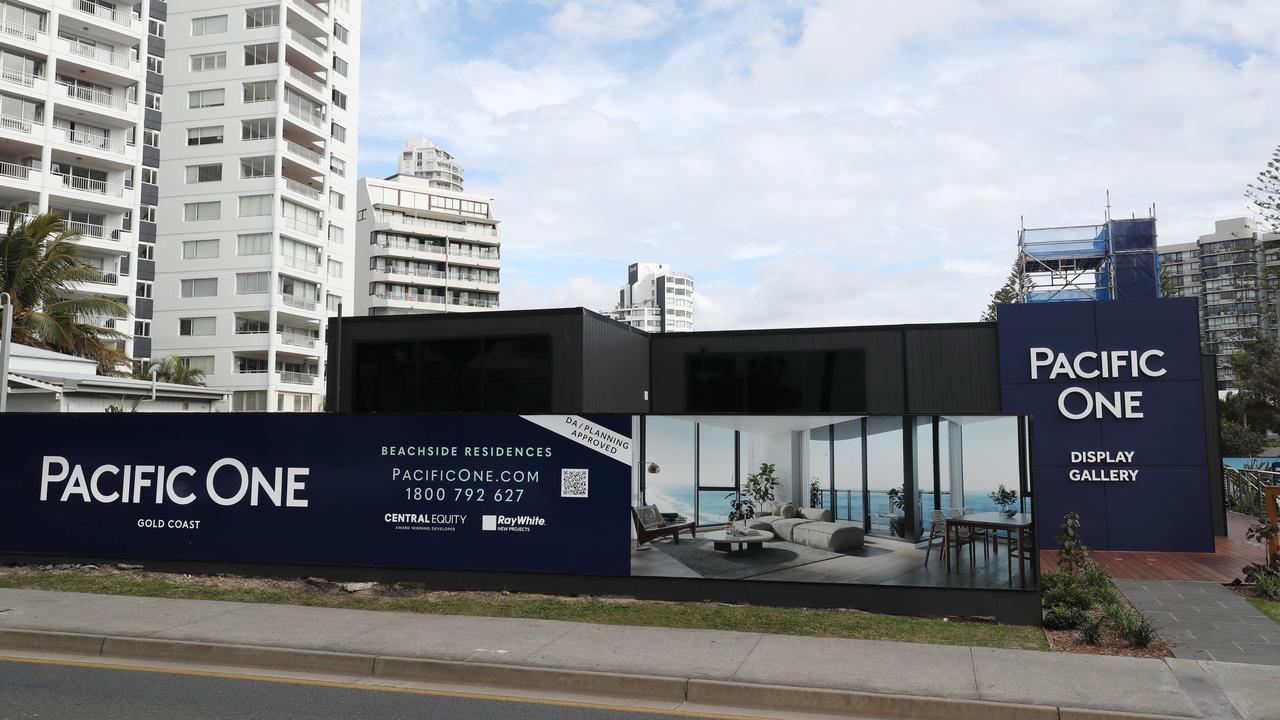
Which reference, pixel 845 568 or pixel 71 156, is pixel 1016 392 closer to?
pixel 845 568

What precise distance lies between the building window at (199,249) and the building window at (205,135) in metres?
6.31

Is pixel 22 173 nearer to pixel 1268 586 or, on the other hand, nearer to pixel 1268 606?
pixel 1268 586

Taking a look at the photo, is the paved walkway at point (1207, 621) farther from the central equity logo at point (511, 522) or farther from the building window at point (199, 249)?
the building window at point (199, 249)

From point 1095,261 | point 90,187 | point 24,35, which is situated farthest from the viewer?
point 90,187

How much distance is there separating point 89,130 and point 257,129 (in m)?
9.12

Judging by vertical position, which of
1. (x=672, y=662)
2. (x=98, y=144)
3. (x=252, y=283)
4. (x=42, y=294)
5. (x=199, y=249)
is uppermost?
(x=98, y=144)

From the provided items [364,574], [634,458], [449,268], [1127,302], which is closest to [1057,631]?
[634,458]

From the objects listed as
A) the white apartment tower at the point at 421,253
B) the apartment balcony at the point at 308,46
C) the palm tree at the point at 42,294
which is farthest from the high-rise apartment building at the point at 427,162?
the palm tree at the point at 42,294

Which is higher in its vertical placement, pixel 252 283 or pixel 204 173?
pixel 204 173

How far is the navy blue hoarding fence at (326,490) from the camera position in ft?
37.0

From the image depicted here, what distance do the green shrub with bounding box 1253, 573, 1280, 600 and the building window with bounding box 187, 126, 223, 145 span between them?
194 feet

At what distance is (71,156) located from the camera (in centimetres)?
5094

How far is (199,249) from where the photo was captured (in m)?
57.1

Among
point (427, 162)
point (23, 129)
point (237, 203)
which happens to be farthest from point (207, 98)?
point (427, 162)
